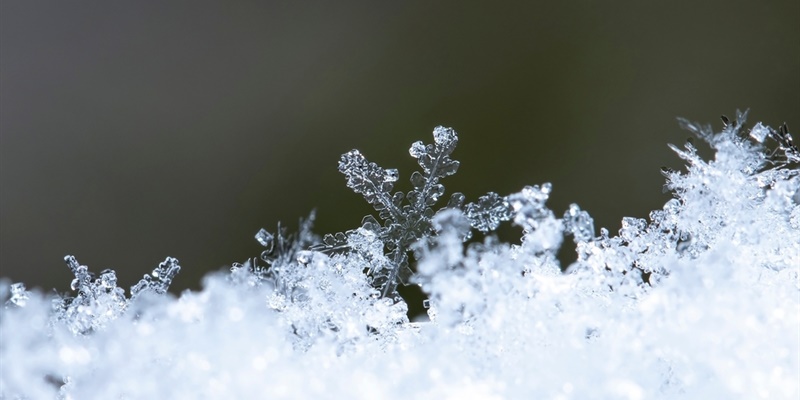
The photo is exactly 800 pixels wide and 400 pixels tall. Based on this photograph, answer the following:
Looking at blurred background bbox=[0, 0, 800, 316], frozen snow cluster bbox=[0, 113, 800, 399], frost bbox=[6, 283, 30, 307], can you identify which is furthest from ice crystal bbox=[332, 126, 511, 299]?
blurred background bbox=[0, 0, 800, 316]

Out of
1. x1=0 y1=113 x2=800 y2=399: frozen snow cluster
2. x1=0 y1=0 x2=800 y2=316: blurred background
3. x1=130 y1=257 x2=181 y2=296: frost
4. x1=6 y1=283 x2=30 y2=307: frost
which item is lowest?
x1=0 y1=113 x2=800 y2=399: frozen snow cluster

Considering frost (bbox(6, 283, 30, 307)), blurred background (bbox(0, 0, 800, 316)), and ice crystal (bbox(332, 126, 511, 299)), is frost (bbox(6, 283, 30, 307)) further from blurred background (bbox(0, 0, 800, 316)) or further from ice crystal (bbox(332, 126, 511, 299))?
blurred background (bbox(0, 0, 800, 316))

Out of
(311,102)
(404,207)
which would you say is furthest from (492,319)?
(311,102)

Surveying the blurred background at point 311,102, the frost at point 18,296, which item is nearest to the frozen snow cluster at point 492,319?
the frost at point 18,296

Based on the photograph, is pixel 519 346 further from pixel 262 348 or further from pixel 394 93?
pixel 394 93

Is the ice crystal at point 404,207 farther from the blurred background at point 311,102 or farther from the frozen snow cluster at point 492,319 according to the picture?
the blurred background at point 311,102

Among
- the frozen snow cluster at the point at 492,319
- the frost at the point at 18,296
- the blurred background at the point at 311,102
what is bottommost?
the frozen snow cluster at the point at 492,319
